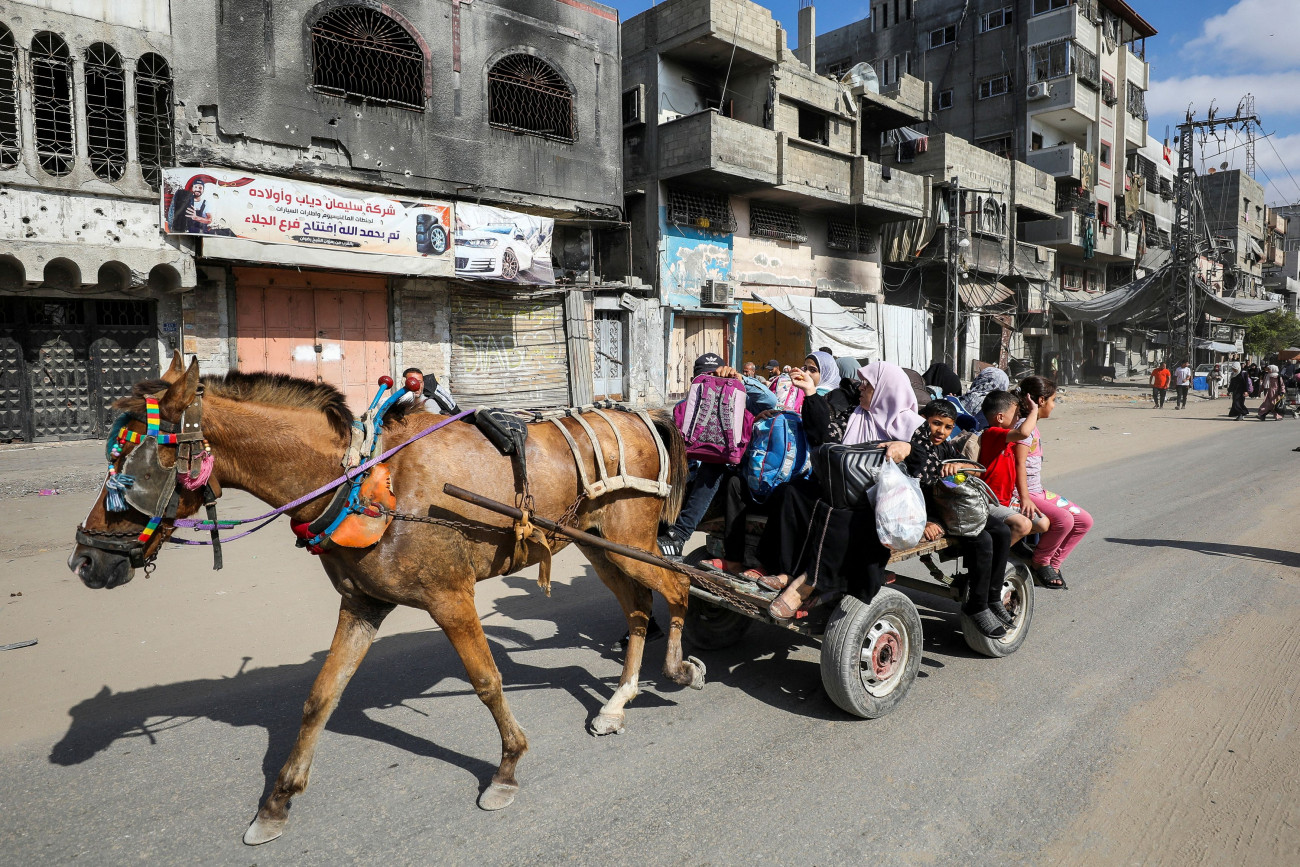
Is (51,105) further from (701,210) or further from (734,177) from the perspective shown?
(701,210)

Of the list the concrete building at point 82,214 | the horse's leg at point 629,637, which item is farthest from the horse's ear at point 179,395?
the concrete building at point 82,214

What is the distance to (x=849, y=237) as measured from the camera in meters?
23.8

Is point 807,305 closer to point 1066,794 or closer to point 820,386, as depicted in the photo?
point 820,386

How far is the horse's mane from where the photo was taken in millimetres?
3027

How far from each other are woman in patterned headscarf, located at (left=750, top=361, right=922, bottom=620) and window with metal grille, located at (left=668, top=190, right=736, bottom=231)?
15.2 m

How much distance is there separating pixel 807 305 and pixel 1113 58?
90.8 feet


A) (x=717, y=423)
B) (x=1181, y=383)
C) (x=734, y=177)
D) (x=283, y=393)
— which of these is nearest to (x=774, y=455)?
(x=717, y=423)

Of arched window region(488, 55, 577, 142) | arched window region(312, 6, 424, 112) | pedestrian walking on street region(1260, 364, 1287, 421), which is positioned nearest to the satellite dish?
arched window region(488, 55, 577, 142)

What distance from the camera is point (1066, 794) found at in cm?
303

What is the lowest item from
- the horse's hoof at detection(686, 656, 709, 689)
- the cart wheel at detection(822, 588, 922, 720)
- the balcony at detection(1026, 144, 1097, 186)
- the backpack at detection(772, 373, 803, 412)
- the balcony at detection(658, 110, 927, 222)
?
the horse's hoof at detection(686, 656, 709, 689)

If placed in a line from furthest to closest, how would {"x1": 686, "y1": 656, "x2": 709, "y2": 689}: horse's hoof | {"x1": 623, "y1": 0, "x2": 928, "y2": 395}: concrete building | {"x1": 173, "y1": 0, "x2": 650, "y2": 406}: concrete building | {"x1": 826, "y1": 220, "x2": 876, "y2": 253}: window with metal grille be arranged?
{"x1": 826, "y1": 220, "x2": 876, "y2": 253}: window with metal grille < {"x1": 623, "y1": 0, "x2": 928, "y2": 395}: concrete building < {"x1": 173, "y1": 0, "x2": 650, "y2": 406}: concrete building < {"x1": 686, "y1": 656, "x2": 709, "y2": 689}: horse's hoof

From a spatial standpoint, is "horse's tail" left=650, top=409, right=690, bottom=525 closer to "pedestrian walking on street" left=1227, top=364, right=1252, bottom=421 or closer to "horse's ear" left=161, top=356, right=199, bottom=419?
"horse's ear" left=161, top=356, right=199, bottom=419

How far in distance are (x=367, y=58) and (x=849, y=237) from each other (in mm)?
14939

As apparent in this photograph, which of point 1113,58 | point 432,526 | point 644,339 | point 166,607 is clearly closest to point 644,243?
point 644,339
